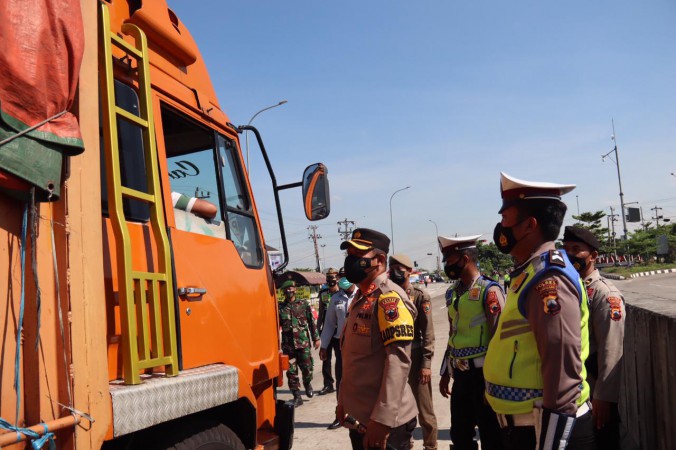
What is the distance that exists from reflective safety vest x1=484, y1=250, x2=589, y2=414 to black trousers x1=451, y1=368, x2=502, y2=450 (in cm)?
161

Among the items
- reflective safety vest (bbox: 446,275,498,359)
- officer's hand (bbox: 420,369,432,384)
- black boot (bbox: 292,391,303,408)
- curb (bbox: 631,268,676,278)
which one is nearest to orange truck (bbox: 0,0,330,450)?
reflective safety vest (bbox: 446,275,498,359)

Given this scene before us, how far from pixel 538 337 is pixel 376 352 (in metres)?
1.07

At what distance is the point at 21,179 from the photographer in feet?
5.46

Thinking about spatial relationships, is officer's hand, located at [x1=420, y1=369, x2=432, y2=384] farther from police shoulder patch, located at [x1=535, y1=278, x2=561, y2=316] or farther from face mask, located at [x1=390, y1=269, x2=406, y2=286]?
police shoulder patch, located at [x1=535, y1=278, x2=561, y2=316]

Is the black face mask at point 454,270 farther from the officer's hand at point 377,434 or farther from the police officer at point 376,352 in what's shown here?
the officer's hand at point 377,434

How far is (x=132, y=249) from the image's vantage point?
237 centimetres

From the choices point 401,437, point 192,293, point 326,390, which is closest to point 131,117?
point 192,293

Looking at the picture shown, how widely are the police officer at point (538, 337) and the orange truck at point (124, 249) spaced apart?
1283 millimetres

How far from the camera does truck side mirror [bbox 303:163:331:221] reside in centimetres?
387

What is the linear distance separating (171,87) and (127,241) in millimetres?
1114

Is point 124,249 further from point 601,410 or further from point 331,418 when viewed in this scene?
point 331,418

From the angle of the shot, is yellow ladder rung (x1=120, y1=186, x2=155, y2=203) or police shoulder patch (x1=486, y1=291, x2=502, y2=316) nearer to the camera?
yellow ladder rung (x1=120, y1=186, x2=155, y2=203)

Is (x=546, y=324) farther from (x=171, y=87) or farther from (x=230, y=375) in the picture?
(x=171, y=87)

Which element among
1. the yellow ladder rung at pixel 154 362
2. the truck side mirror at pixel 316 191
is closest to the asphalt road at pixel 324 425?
the truck side mirror at pixel 316 191
